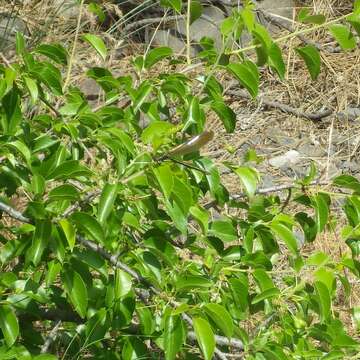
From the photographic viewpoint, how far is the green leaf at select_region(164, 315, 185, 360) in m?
1.62

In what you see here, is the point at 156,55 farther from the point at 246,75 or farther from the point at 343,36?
the point at 343,36

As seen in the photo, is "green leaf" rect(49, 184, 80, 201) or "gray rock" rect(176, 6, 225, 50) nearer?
"green leaf" rect(49, 184, 80, 201)

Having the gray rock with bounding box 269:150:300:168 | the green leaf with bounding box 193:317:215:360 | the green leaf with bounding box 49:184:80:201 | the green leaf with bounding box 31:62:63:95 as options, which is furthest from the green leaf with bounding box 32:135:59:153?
the gray rock with bounding box 269:150:300:168

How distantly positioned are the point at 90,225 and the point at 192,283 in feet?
0.81

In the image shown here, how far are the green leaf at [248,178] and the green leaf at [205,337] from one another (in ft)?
1.00

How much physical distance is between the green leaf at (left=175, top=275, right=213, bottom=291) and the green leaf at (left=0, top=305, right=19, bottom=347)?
34 cm

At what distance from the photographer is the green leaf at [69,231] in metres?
1.56

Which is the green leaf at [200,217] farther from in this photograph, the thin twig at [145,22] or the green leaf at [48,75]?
the thin twig at [145,22]

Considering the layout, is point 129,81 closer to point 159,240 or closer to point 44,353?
point 159,240

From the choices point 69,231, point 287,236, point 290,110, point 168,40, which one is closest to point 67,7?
point 168,40

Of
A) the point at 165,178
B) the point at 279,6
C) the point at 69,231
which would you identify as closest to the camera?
the point at 165,178

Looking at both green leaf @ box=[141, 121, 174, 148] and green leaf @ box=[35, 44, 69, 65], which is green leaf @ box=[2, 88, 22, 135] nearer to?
green leaf @ box=[35, 44, 69, 65]

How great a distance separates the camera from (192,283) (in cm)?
168

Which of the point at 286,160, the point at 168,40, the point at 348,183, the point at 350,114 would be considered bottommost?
the point at 286,160
